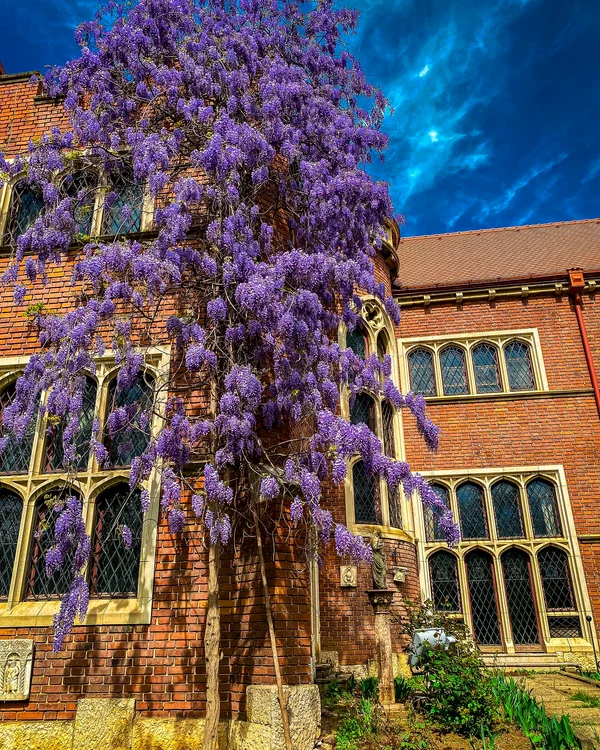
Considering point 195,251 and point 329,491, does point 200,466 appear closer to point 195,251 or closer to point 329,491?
point 195,251

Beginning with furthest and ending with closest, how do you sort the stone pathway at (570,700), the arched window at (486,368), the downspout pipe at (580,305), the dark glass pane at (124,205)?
the arched window at (486,368) → the downspout pipe at (580,305) → the dark glass pane at (124,205) → the stone pathway at (570,700)

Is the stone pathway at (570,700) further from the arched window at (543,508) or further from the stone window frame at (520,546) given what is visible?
the arched window at (543,508)

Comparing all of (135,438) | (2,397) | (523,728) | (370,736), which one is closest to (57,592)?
(135,438)

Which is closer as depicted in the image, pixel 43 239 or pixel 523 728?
pixel 523 728

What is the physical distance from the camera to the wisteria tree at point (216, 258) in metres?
5.94

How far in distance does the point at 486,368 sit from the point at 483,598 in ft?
14.8

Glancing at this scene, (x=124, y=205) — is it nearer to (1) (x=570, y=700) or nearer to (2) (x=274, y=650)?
(2) (x=274, y=650)

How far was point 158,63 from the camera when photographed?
8070 mm

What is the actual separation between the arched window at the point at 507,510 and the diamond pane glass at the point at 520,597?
35 centimetres

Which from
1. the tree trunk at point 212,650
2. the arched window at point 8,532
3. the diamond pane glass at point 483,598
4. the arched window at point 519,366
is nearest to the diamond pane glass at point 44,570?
the arched window at point 8,532

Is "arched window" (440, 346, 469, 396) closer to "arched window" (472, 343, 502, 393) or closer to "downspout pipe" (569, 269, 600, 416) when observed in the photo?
"arched window" (472, 343, 502, 393)

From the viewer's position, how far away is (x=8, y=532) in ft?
21.9

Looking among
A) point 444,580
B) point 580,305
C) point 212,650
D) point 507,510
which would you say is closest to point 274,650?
point 212,650

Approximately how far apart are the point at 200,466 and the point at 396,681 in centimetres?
336
